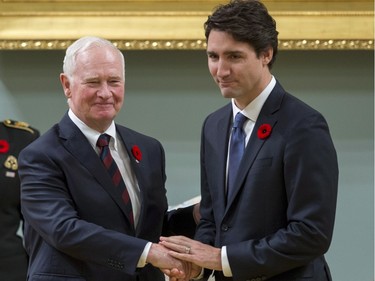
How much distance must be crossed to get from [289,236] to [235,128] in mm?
373

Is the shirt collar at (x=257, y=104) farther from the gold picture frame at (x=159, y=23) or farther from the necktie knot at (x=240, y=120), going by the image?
the gold picture frame at (x=159, y=23)

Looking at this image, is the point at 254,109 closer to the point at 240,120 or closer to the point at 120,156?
the point at 240,120

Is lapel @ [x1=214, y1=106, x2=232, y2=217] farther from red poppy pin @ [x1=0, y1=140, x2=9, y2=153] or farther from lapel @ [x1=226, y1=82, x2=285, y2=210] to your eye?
red poppy pin @ [x1=0, y1=140, x2=9, y2=153]

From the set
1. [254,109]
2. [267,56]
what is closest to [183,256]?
[254,109]

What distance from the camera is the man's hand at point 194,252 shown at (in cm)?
258

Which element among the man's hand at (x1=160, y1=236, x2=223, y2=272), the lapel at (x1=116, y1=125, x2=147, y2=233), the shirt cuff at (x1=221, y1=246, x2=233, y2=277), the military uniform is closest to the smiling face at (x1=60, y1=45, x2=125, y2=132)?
the lapel at (x1=116, y1=125, x2=147, y2=233)

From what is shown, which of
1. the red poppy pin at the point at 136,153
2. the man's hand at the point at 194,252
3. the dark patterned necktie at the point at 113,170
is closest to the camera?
the man's hand at the point at 194,252

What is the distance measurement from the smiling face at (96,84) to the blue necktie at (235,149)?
0.37m

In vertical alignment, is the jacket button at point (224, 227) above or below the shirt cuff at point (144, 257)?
above

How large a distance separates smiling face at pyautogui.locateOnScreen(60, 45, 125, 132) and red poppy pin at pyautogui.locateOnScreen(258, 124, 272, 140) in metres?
0.45

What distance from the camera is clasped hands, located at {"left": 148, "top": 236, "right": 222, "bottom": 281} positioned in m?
2.58

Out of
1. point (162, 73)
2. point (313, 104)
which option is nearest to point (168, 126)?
point (162, 73)

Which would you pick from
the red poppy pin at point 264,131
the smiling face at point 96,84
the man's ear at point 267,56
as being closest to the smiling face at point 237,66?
the man's ear at point 267,56

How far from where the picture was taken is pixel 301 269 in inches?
99.6
